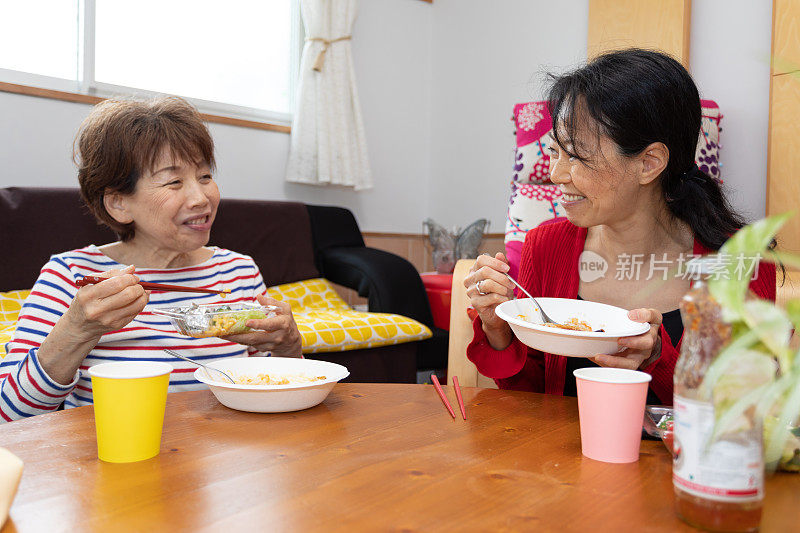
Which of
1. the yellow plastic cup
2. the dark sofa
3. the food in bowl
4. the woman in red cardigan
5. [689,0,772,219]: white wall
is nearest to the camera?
the yellow plastic cup

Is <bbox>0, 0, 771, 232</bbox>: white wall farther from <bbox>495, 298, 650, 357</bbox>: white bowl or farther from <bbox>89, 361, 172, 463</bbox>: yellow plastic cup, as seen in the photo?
<bbox>89, 361, 172, 463</bbox>: yellow plastic cup

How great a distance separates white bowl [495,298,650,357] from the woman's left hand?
0.4 inches

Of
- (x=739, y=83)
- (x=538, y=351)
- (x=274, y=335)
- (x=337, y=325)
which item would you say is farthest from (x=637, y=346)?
(x=739, y=83)

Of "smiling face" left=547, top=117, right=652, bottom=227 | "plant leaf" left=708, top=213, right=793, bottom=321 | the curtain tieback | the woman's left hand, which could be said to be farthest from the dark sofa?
"plant leaf" left=708, top=213, right=793, bottom=321

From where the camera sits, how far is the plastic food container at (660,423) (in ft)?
2.53

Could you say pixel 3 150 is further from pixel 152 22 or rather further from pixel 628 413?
pixel 628 413

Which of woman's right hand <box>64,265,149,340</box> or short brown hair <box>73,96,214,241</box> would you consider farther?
short brown hair <box>73,96,214,241</box>

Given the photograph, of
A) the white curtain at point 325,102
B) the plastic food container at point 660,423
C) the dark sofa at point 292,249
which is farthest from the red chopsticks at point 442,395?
the white curtain at point 325,102

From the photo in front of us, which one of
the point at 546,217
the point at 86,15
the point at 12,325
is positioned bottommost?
the point at 12,325

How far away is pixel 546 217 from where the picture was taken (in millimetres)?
2568

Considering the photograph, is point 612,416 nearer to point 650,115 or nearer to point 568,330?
point 568,330

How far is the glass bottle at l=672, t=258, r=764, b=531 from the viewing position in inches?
20.3

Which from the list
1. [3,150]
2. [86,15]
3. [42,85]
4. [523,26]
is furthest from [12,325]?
[523,26]

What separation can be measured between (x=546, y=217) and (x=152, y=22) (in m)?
2.11
